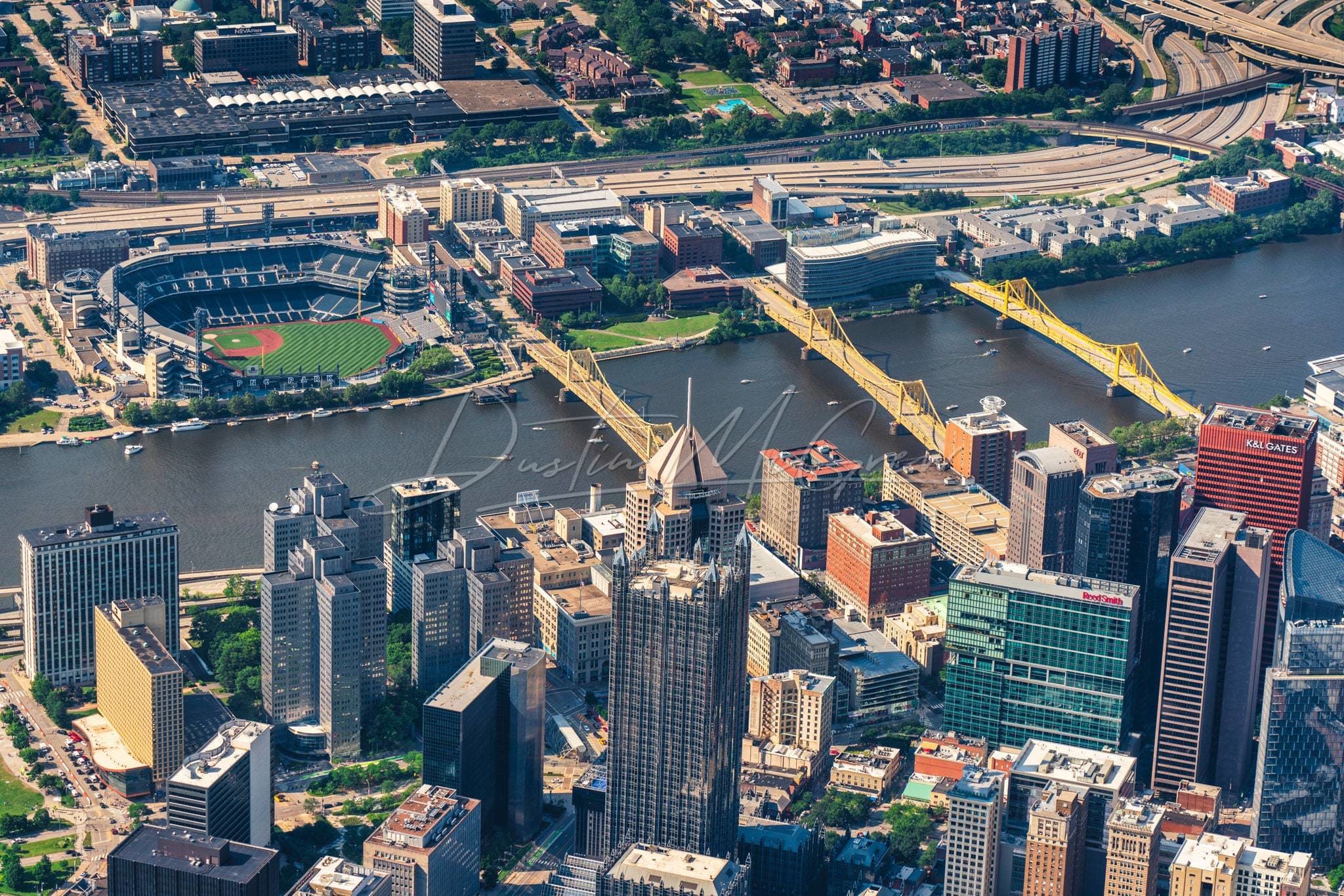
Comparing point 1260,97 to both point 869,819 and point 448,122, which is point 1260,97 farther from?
point 869,819

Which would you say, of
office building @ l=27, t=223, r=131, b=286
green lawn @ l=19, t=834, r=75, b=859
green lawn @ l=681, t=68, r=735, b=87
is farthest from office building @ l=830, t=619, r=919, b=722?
green lawn @ l=681, t=68, r=735, b=87

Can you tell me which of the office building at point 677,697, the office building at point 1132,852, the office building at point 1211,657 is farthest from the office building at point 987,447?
the office building at point 677,697

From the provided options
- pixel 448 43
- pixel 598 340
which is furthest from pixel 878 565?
pixel 448 43

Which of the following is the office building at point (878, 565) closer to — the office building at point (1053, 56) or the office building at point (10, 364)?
the office building at point (10, 364)

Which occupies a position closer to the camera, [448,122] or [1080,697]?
[1080,697]

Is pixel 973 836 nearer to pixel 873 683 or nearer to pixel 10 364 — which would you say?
pixel 873 683

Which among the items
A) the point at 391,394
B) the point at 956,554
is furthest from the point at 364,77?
the point at 956,554
